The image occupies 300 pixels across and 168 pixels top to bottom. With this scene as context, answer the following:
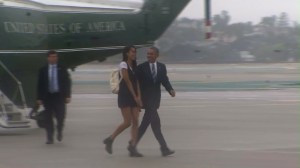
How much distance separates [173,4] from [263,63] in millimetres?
58219

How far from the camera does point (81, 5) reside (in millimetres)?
16922

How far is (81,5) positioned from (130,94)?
19.8 ft

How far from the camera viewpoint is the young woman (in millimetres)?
11258

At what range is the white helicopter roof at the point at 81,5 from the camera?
15883 millimetres

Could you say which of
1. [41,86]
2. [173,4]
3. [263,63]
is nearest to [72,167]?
[41,86]

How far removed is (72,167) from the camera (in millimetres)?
10570

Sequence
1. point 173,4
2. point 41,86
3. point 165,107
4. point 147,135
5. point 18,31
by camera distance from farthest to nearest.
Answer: point 165,107 → point 173,4 → point 18,31 → point 147,135 → point 41,86

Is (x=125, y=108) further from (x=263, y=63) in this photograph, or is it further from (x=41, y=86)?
(x=263, y=63)

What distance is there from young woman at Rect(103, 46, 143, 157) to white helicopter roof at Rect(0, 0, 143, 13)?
4.60 metres

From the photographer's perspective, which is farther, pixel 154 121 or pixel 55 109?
pixel 55 109

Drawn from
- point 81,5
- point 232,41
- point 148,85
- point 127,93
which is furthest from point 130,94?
point 232,41

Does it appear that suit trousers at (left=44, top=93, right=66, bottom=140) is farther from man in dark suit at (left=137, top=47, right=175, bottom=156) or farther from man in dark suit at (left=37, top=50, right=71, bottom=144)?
man in dark suit at (left=137, top=47, right=175, bottom=156)

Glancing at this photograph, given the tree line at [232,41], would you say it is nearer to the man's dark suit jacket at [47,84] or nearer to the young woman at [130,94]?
the man's dark suit jacket at [47,84]

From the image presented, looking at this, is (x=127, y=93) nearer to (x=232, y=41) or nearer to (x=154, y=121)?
(x=154, y=121)
